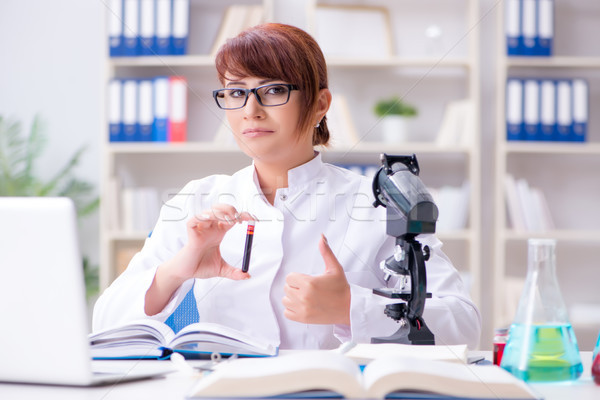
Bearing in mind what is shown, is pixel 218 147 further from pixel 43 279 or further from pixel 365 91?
pixel 43 279

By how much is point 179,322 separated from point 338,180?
53 cm

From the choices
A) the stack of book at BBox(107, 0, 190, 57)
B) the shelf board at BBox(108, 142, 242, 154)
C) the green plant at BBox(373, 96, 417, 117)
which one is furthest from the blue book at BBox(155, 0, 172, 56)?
the green plant at BBox(373, 96, 417, 117)

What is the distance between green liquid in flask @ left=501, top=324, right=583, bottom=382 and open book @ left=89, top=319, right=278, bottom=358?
403 millimetres

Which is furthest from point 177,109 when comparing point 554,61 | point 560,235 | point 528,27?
point 560,235

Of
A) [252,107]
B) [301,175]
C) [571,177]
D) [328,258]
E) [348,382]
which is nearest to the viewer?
[348,382]

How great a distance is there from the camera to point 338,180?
5.25ft

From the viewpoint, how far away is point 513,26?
287 centimetres

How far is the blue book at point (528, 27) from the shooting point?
2.84 meters

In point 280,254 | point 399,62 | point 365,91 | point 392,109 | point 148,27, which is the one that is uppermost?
point 148,27

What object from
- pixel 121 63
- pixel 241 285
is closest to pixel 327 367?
pixel 241 285

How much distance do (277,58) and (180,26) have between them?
5.43ft

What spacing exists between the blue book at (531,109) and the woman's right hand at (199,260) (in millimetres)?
2026

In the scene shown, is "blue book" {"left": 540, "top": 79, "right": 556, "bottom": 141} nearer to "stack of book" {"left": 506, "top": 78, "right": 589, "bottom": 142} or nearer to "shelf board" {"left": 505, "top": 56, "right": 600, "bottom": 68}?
"stack of book" {"left": 506, "top": 78, "right": 589, "bottom": 142}

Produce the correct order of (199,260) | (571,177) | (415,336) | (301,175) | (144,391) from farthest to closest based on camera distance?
(571,177)
(301,175)
(199,260)
(415,336)
(144,391)
